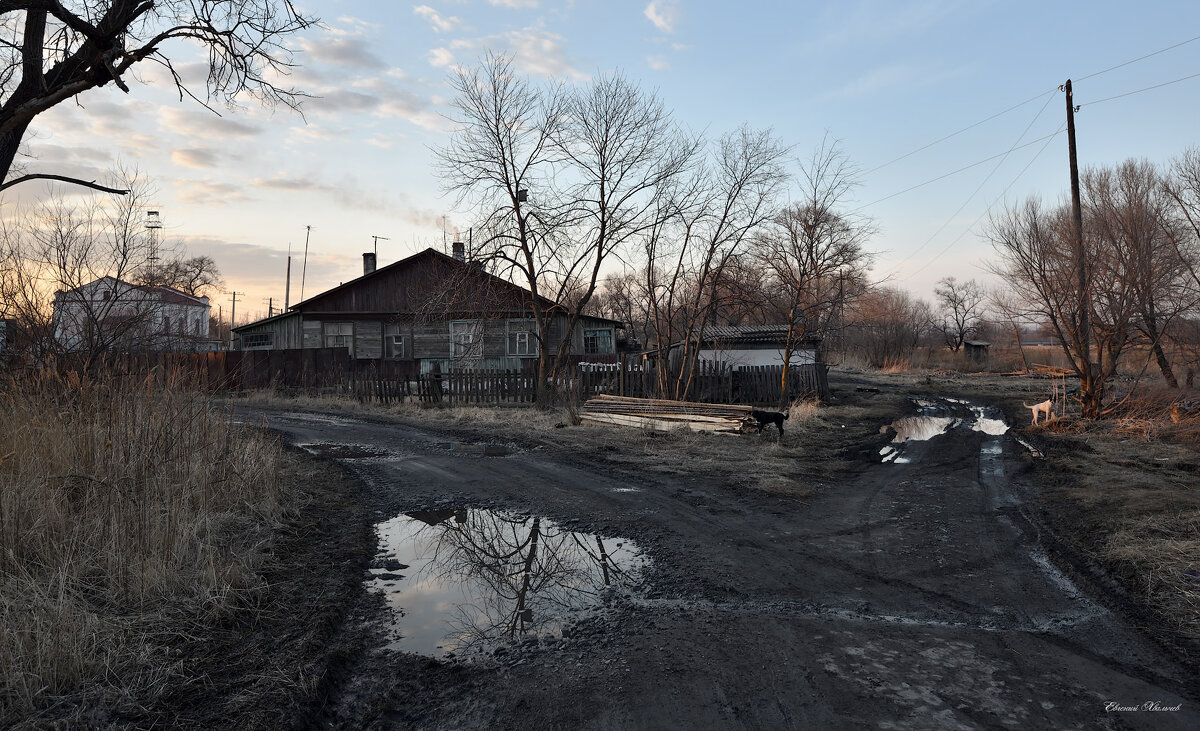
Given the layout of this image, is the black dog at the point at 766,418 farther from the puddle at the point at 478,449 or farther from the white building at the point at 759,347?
the white building at the point at 759,347

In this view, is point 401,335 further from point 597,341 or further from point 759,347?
point 759,347

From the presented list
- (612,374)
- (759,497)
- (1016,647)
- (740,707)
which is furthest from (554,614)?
(612,374)

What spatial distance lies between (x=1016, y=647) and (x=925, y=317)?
280ft

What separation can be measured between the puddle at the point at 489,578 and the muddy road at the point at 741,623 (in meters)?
0.02

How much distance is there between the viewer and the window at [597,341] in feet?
106

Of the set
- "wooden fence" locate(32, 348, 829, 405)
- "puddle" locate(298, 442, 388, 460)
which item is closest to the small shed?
"wooden fence" locate(32, 348, 829, 405)

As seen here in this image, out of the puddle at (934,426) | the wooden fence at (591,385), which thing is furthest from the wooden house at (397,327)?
the puddle at (934,426)

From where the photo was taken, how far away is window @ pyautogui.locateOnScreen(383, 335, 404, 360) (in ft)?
102

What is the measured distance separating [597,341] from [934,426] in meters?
18.6

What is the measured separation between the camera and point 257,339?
36281mm

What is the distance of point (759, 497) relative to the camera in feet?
26.6

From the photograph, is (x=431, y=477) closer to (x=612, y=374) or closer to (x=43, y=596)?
(x=43, y=596)

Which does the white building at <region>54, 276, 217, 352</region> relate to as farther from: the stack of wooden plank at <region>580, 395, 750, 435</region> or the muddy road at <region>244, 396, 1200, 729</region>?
the stack of wooden plank at <region>580, 395, 750, 435</region>

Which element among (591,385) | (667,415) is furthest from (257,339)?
(667,415)
